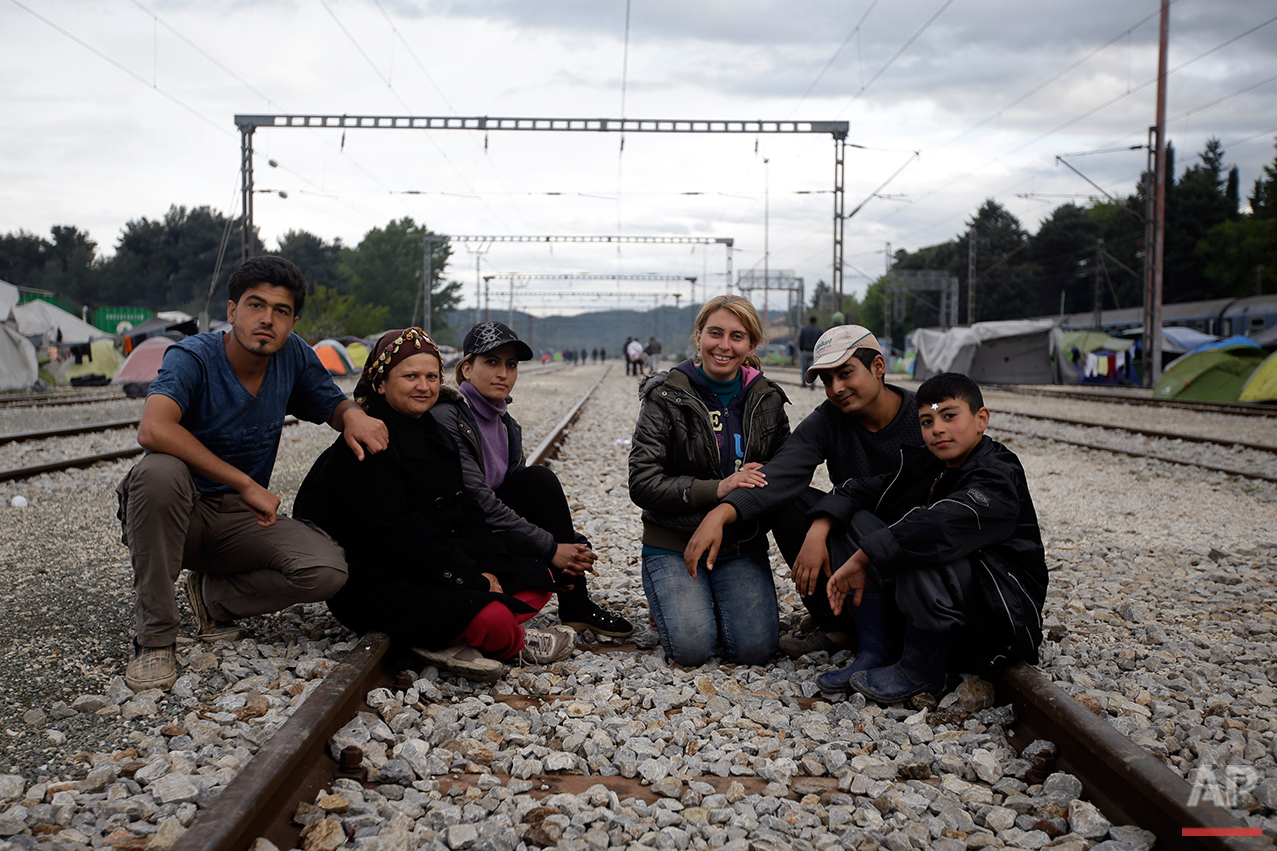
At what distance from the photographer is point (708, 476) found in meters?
3.77

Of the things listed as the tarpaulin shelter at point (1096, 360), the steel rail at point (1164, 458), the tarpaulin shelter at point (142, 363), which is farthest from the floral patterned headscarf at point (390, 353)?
the tarpaulin shelter at point (1096, 360)

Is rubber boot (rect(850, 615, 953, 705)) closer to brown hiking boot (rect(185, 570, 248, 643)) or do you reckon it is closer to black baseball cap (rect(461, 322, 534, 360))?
black baseball cap (rect(461, 322, 534, 360))

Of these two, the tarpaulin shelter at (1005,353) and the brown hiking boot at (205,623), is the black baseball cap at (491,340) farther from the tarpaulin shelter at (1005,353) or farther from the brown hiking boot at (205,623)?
the tarpaulin shelter at (1005,353)

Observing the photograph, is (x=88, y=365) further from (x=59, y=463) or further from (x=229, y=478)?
(x=229, y=478)

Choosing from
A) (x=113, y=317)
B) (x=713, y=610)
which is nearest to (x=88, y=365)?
(x=113, y=317)

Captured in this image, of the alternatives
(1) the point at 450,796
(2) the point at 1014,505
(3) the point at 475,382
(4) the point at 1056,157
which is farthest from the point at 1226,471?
(4) the point at 1056,157

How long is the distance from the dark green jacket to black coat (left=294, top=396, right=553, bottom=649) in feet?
2.11

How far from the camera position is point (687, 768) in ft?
8.85

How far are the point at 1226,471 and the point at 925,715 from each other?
24.9 feet

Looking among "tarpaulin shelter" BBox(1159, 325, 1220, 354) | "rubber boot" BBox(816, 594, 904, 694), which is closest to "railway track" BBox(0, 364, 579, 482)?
"rubber boot" BBox(816, 594, 904, 694)

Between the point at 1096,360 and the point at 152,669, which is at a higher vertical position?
the point at 1096,360

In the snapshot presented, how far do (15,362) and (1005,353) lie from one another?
27.1 m

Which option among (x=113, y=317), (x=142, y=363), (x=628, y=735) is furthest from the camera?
(x=113, y=317)

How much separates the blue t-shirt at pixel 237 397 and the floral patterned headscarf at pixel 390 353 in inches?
7.0
